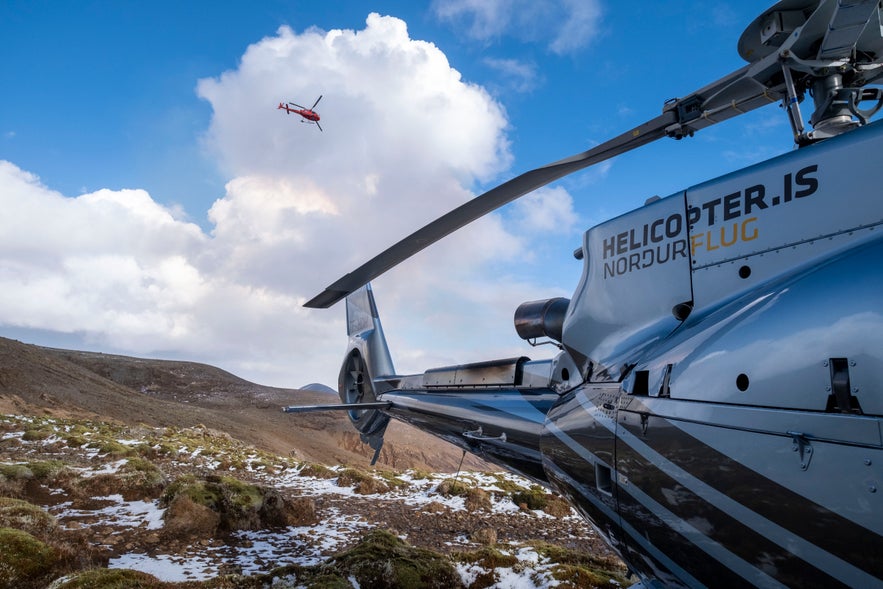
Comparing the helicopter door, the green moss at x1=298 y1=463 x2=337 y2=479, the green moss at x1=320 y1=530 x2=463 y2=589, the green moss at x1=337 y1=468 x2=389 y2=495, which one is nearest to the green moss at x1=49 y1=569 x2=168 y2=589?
the green moss at x1=320 y1=530 x2=463 y2=589

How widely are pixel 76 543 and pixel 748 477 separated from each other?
940cm

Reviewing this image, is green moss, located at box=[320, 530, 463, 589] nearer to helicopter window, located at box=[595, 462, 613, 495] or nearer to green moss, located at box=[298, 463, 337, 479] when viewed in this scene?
helicopter window, located at box=[595, 462, 613, 495]

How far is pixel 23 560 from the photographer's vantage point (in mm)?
6832

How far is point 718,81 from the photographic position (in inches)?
194

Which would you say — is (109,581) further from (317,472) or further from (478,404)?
(317,472)

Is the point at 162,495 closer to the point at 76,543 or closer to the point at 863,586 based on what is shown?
the point at 76,543

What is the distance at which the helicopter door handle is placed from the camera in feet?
22.6

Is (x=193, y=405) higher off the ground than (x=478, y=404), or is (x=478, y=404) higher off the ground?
(x=478, y=404)

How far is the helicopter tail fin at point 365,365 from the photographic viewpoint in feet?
38.5

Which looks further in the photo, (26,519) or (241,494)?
(241,494)

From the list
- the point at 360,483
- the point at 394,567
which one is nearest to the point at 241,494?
the point at 360,483

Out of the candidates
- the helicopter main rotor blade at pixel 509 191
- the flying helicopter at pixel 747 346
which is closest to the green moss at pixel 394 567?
the flying helicopter at pixel 747 346

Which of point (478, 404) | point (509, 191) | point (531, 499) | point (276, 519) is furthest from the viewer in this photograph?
point (531, 499)

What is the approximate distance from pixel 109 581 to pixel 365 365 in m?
6.89
